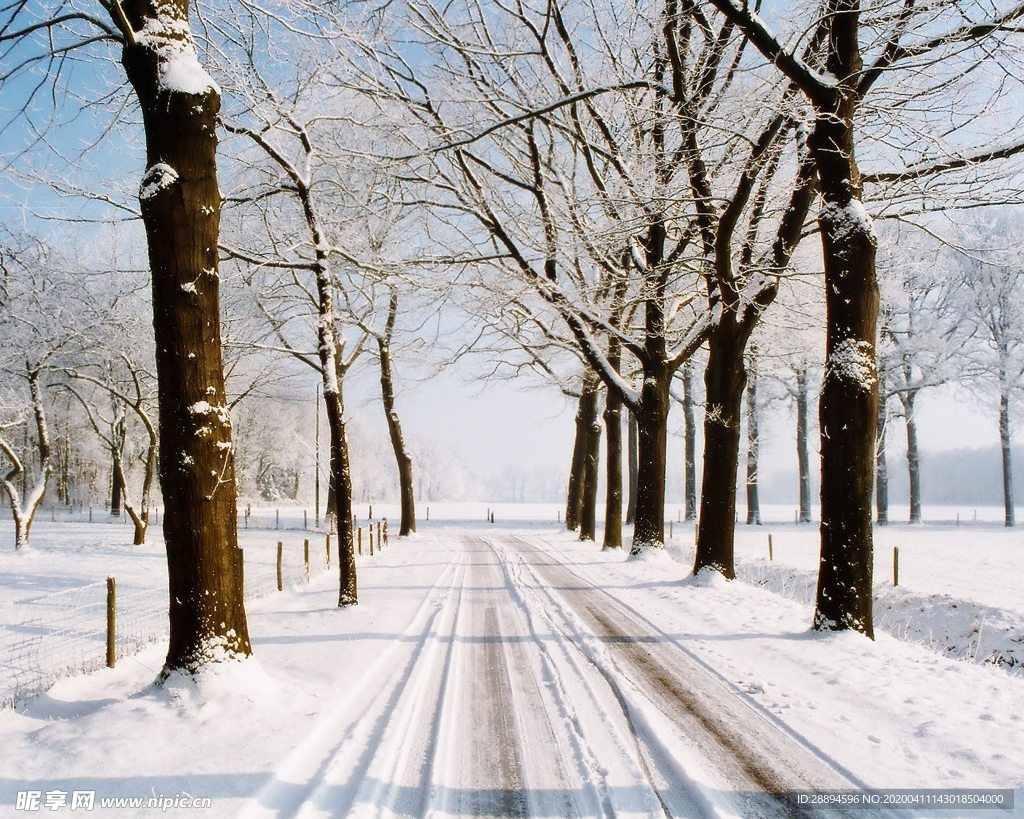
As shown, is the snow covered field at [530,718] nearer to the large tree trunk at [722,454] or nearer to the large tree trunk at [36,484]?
the large tree trunk at [722,454]

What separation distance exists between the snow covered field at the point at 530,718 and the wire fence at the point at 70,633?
2.59ft

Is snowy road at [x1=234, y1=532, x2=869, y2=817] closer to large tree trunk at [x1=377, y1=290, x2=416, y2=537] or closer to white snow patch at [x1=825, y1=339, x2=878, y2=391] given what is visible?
white snow patch at [x1=825, y1=339, x2=878, y2=391]

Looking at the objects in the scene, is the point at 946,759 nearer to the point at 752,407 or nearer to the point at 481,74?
the point at 481,74

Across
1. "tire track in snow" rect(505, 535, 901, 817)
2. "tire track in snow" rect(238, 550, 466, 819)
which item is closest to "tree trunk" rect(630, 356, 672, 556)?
"tire track in snow" rect(505, 535, 901, 817)

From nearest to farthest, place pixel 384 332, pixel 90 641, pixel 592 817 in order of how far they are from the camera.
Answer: pixel 592 817 → pixel 90 641 → pixel 384 332

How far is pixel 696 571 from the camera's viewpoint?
10.8 meters

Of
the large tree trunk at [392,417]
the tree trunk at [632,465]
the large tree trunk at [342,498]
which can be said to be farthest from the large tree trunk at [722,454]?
the tree trunk at [632,465]

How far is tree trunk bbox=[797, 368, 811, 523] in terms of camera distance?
3008 centimetres

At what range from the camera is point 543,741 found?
13.7 feet

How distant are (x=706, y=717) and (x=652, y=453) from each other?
31.5ft

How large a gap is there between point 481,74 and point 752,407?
78.6 ft

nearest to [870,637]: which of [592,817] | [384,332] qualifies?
[592,817]

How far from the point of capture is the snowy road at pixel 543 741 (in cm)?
334

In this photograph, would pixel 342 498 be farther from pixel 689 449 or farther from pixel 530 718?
pixel 689 449
